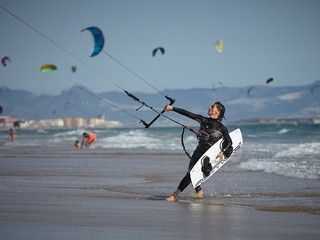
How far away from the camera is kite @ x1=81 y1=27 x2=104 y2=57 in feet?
51.1

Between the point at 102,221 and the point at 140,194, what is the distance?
3707 mm

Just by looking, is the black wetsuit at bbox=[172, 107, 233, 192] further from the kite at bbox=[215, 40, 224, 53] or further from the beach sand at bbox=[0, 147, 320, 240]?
the kite at bbox=[215, 40, 224, 53]

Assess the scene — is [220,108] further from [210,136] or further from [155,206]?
[155,206]

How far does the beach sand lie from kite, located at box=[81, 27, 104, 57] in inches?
114

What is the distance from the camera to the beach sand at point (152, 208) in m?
6.39

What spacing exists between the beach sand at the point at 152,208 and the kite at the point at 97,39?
290 centimetres

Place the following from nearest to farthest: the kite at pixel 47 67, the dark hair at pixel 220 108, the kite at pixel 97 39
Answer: the dark hair at pixel 220 108 < the kite at pixel 97 39 < the kite at pixel 47 67

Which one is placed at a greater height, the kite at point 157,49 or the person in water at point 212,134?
the kite at point 157,49

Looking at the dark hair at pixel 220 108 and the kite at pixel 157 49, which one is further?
the kite at pixel 157 49

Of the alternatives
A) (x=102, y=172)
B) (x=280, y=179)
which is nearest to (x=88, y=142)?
(x=102, y=172)

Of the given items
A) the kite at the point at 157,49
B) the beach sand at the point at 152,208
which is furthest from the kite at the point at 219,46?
the beach sand at the point at 152,208

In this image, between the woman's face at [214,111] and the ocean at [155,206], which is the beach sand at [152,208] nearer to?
the ocean at [155,206]

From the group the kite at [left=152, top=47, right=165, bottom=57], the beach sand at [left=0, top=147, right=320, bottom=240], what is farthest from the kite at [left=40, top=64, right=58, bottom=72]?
the beach sand at [left=0, top=147, right=320, bottom=240]

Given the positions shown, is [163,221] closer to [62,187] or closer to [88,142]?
[62,187]
